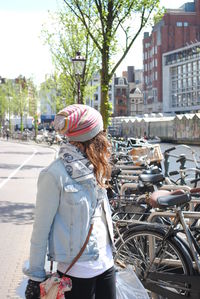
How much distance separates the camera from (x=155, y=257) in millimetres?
4254

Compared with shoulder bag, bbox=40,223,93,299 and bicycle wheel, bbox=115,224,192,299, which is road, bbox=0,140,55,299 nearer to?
bicycle wheel, bbox=115,224,192,299

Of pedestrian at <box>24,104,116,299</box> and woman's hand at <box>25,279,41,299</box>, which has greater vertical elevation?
pedestrian at <box>24,104,116,299</box>

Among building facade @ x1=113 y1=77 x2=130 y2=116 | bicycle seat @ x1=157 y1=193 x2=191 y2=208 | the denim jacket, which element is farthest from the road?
building facade @ x1=113 y1=77 x2=130 y2=116

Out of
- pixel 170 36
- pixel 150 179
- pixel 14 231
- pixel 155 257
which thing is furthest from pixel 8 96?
pixel 155 257

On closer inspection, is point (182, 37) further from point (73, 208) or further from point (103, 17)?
point (73, 208)

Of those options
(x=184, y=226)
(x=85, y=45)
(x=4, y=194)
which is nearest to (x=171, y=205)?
(x=184, y=226)

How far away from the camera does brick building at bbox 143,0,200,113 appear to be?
110312 mm

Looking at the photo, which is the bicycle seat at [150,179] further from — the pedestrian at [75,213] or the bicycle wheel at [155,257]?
the pedestrian at [75,213]

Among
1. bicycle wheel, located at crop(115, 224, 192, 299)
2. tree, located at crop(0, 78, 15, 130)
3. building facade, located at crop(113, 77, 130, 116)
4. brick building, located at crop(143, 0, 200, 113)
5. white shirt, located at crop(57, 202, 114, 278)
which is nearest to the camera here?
white shirt, located at crop(57, 202, 114, 278)

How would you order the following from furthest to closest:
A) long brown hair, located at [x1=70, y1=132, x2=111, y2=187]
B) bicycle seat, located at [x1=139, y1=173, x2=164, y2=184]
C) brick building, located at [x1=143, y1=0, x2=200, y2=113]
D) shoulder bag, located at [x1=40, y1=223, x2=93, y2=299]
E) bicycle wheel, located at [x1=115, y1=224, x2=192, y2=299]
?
1. brick building, located at [x1=143, y1=0, x2=200, y2=113]
2. bicycle seat, located at [x1=139, y1=173, x2=164, y2=184]
3. bicycle wheel, located at [x1=115, y1=224, x2=192, y2=299]
4. long brown hair, located at [x1=70, y1=132, x2=111, y2=187]
5. shoulder bag, located at [x1=40, y1=223, x2=93, y2=299]

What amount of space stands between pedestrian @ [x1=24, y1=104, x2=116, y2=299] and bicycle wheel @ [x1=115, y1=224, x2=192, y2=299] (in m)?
1.25

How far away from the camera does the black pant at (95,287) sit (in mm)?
2793

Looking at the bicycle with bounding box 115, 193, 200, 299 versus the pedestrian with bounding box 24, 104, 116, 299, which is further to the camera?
the bicycle with bounding box 115, 193, 200, 299

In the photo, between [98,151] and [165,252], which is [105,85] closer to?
[165,252]
